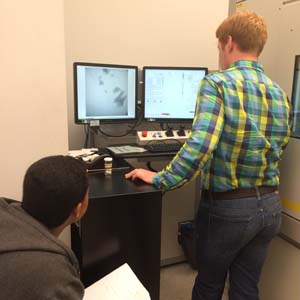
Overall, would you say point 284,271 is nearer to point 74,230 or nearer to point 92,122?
point 74,230

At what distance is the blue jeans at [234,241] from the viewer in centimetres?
136

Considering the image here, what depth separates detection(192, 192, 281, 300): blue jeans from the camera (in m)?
1.36

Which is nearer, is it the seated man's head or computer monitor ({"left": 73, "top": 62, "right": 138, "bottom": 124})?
the seated man's head

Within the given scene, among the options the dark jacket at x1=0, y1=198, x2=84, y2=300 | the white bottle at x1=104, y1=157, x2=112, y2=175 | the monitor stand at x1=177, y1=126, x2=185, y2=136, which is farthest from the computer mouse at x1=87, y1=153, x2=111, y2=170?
the dark jacket at x1=0, y1=198, x2=84, y2=300

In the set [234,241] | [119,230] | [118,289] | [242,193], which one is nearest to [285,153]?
[242,193]

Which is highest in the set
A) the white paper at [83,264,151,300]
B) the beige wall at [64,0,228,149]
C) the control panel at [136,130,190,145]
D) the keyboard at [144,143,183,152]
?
the beige wall at [64,0,228,149]

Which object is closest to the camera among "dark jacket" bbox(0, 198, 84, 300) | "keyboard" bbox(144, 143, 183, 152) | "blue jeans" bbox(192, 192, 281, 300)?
"dark jacket" bbox(0, 198, 84, 300)

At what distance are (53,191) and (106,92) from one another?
1275 mm

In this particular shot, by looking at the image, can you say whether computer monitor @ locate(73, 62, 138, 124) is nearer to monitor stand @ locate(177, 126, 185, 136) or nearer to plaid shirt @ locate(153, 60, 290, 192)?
monitor stand @ locate(177, 126, 185, 136)

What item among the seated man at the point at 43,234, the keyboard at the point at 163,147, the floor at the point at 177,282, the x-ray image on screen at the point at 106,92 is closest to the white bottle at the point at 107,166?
the keyboard at the point at 163,147

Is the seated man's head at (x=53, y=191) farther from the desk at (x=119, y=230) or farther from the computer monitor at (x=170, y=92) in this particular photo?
the computer monitor at (x=170, y=92)

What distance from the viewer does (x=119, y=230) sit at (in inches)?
63.6

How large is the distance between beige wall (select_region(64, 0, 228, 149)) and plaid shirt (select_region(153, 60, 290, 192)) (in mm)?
1154

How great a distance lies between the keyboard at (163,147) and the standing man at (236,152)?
58 centimetres
